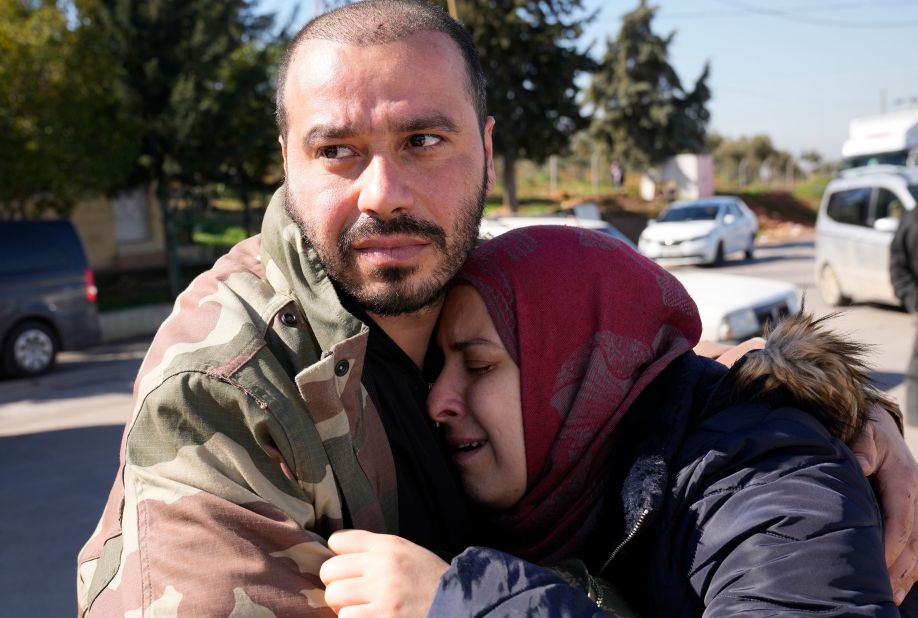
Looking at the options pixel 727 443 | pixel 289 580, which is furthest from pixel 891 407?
pixel 289 580

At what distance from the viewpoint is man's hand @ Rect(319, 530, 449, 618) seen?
1391mm

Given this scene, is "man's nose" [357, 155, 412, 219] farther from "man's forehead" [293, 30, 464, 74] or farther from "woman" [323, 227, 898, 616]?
"woman" [323, 227, 898, 616]

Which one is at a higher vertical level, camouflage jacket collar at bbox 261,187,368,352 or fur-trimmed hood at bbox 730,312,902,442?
camouflage jacket collar at bbox 261,187,368,352

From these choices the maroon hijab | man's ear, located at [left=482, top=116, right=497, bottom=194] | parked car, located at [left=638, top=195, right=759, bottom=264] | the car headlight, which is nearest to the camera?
the maroon hijab

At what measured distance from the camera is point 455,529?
5.98 ft

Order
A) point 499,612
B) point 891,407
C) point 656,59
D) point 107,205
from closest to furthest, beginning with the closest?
point 499,612
point 891,407
point 107,205
point 656,59

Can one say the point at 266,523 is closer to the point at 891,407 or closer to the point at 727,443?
the point at 727,443

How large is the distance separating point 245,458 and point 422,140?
700 millimetres

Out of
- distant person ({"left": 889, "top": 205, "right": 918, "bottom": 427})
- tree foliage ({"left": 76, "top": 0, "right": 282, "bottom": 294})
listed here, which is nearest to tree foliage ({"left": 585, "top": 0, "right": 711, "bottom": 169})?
tree foliage ({"left": 76, "top": 0, "right": 282, "bottom": 294})

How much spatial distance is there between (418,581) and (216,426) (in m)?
0.41

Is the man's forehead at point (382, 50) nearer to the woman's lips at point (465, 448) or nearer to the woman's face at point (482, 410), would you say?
the woman's face at point (482, 410)

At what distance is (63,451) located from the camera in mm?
7523

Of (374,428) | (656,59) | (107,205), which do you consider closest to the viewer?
(374,428)

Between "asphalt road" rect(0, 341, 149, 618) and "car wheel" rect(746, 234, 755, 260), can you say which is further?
"car wheel" rect(746, 234, 755, 260)
